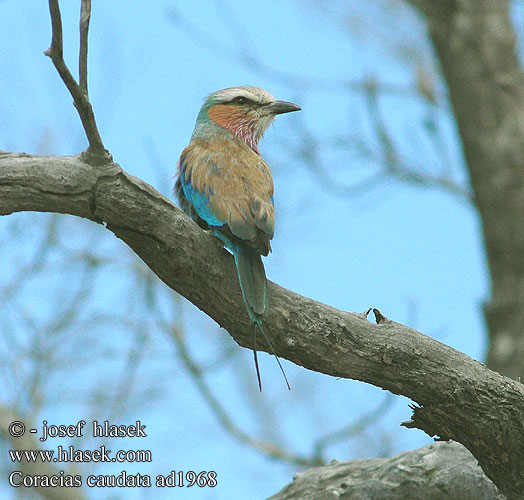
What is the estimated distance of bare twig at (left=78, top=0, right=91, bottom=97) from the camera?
3252 mm

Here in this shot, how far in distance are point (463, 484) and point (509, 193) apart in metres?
4.93

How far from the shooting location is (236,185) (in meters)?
4.25

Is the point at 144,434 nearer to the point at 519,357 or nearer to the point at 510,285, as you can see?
the point at 519,357

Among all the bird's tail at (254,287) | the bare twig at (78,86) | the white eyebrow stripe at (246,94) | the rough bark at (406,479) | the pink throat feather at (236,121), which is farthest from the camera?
the white eyebrow stripe at (246,94)

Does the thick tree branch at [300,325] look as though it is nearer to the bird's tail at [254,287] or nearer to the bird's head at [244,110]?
the bird's tail at [254,287]

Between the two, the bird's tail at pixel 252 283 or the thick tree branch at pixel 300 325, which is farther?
the bird's tail at pixel 252 283

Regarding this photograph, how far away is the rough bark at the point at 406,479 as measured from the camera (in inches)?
176

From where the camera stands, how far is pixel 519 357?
26.4 ft

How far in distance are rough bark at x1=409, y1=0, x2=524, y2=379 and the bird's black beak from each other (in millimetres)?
3790

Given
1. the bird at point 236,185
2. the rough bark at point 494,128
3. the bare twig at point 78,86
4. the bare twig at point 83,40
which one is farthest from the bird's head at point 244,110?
the rough bark at point 494,128

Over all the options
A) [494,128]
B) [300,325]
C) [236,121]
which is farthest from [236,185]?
[494,128]

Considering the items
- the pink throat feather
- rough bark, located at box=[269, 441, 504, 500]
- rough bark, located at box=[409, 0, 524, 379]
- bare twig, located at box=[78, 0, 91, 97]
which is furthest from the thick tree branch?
rough bark, located at box=[409, 0, 524, 379]

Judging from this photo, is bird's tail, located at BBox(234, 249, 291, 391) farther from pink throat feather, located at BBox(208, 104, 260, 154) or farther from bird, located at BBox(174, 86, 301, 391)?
pink throat feather, located at BBox(208, 104, 260, 154)

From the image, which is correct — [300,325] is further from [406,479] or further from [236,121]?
[236,121]
